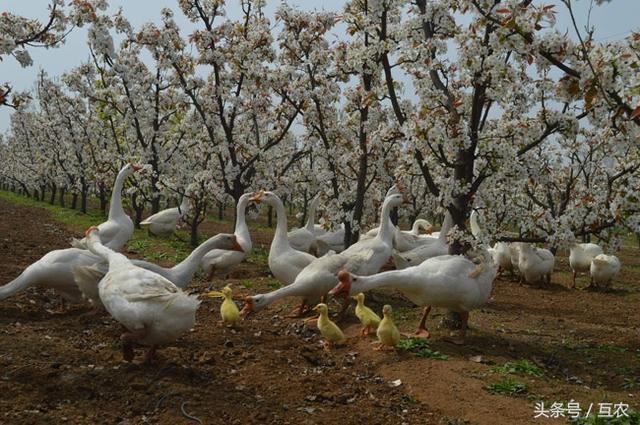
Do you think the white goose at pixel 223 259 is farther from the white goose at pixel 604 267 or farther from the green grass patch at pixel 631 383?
the white goose at pixel 604 267

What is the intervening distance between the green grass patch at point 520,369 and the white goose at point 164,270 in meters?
4.45

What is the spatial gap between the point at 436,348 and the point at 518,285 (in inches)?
325

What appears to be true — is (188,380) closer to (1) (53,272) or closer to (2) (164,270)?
(2) (164,270)

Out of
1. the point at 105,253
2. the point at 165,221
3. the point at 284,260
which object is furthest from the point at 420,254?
the point at 165,221

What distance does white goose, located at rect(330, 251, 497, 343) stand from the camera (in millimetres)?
8078

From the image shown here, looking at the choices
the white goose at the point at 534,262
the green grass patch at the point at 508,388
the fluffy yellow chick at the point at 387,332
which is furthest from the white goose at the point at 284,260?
the white goose at the point at 534,262

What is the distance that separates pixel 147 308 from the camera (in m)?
6.07

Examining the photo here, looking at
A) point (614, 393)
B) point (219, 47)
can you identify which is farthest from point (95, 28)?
point (614, 393)

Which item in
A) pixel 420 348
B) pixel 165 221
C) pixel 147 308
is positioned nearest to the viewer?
pixel 147 308

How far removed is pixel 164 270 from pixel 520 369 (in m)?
5.09

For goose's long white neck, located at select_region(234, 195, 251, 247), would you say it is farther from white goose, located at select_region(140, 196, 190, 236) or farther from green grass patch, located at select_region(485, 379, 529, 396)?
white goose, located at select_region(140, 196, 190, 236)

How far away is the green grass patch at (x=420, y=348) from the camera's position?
303 inches

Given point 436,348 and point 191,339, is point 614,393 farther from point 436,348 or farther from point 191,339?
point 191,339

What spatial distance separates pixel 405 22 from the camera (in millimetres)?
9797
